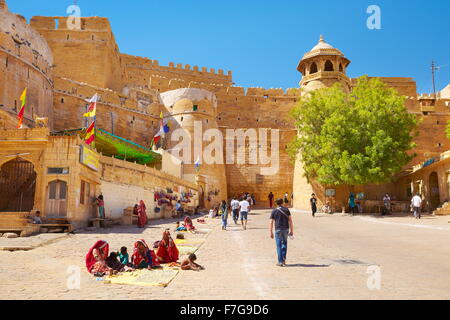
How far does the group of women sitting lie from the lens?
6.48 metres

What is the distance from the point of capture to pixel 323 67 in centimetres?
3341

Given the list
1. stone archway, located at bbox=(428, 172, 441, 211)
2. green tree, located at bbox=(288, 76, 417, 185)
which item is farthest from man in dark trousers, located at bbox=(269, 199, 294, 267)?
stone archway, located at bbox=(428, 172, 441, 211)

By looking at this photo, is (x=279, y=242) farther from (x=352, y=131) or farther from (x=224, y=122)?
(x=224, y=122)

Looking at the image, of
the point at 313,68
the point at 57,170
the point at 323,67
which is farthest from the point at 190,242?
the point at 313,68

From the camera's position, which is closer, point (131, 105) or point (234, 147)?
point (131, 105)

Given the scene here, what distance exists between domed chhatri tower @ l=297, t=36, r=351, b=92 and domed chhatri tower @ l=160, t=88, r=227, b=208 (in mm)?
9166

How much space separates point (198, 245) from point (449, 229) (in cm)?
894

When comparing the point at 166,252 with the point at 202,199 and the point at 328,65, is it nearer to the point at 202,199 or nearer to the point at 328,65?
the point at 202,199

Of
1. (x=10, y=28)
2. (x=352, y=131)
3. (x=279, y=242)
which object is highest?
(x=10, y=28)

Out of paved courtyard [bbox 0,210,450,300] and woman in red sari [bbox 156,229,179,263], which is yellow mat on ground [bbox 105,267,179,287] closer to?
paved courtyard [bbox 0,210,450,300]

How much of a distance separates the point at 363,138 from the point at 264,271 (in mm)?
19249

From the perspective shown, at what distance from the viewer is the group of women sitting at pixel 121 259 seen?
6.48 meters

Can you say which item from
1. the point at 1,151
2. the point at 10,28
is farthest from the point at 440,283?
the point at 10,28
